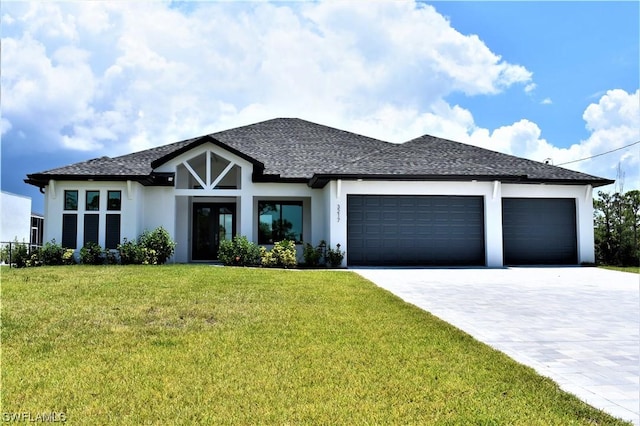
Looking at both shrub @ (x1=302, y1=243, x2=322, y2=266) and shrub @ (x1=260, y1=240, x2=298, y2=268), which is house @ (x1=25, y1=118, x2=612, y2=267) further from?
shrub @ (x1=260, y1=240, x2=298, y2=268)

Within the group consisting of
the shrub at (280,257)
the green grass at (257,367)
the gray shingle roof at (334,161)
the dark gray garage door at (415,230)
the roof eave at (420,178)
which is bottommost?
→ the green grass at (257,367)

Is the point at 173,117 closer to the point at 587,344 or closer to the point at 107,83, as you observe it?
the point at 107,83

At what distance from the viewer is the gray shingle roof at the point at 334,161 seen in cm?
1541

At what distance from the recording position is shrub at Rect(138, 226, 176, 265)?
15.2m

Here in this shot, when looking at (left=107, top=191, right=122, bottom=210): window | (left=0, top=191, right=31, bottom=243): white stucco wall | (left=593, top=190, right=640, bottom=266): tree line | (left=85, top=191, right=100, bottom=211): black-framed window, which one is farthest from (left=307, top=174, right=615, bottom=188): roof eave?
(left=0, top=191, right=31, bottom=243): white stucco wall

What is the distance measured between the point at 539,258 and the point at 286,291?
40.2ft

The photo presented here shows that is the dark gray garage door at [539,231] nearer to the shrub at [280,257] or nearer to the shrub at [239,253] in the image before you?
the shrub at [280,257]

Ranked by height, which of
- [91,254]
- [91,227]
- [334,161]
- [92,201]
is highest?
[334,161]

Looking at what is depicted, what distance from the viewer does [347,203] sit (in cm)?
1534

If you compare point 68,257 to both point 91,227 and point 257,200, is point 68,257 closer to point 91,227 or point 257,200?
point 91,227

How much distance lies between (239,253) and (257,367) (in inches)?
443

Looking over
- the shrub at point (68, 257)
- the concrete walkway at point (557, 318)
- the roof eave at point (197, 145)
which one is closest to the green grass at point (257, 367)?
the concrete walkway at point (557, 318)

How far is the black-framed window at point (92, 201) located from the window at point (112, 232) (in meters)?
0.68

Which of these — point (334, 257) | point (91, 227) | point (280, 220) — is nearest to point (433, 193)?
point (334, 257)
